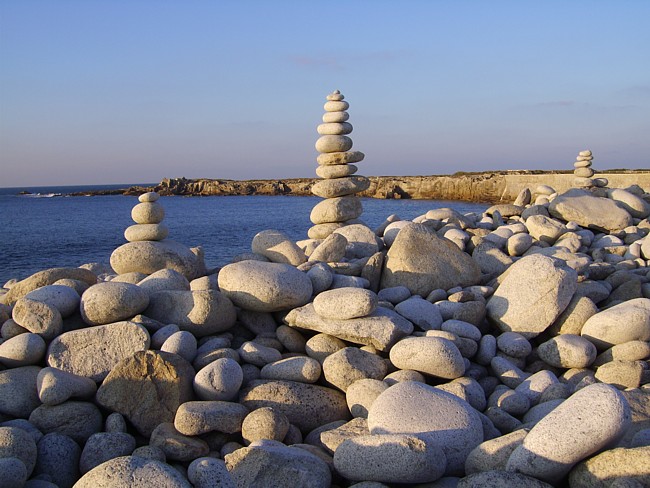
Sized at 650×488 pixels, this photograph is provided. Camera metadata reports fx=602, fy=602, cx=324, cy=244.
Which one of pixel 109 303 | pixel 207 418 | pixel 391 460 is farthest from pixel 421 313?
pixel 109 303

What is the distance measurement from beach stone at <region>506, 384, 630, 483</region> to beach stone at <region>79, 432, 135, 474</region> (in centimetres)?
268

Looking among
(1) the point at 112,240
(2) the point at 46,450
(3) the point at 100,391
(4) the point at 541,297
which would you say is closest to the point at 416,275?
(4) the point at 541,297

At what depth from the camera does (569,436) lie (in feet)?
11.2

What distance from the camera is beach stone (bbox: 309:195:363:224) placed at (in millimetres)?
10391

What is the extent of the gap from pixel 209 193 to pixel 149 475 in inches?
3663

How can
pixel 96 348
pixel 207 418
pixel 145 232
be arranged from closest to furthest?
pixel 207 418
pixel 96 348
pixel 145 232

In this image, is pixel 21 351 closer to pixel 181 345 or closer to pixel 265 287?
pixel 181 345

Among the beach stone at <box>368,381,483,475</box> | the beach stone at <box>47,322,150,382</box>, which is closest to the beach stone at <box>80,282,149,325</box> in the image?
the beach stone at <box>47,322,150,382</box>

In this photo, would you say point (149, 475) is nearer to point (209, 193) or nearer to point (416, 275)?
point (416, 275)

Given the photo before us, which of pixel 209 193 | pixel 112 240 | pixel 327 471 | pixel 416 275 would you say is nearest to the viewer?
pixel 327 471

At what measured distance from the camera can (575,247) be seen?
9.12 meters

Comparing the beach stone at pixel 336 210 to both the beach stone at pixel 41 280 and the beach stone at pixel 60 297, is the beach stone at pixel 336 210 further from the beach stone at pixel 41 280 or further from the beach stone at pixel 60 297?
the beach stone at pixel 60 297

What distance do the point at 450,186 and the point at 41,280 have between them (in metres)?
45.8

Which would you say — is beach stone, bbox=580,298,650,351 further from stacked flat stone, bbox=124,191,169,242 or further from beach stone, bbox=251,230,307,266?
stacked flat stone, bbox=124,191,169,242
